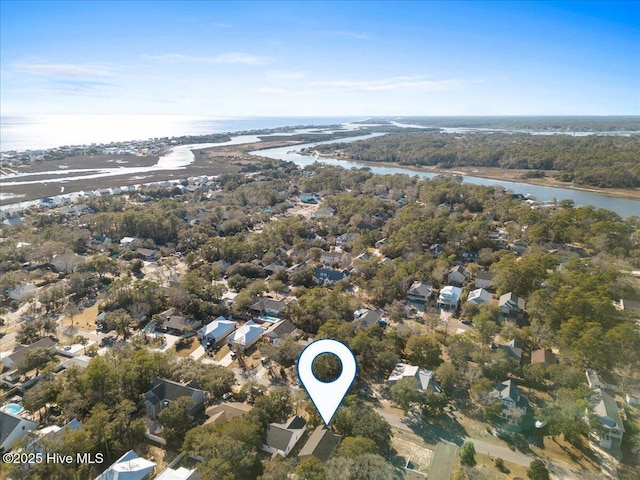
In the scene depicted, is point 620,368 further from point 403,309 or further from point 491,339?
point 403,309

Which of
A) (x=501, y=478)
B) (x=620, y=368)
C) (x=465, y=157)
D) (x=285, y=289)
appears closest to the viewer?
(x=501, y=478)

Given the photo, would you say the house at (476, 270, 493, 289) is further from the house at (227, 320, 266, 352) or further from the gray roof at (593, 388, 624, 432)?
the house at (227, 320, 266, 352)

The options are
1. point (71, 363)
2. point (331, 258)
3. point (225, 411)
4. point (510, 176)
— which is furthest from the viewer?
point (510, 176)

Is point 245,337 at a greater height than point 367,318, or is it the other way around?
point 367,318

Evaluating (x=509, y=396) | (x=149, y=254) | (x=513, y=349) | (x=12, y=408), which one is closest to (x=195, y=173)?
(x=149, y=254)

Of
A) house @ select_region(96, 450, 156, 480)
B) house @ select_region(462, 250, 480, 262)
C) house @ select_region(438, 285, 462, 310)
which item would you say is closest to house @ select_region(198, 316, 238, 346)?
house @ select_region(96, 450, 156, 480)

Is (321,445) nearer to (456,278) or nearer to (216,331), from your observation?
(216,331)

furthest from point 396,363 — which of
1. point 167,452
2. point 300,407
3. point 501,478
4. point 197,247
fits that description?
point 197,247
